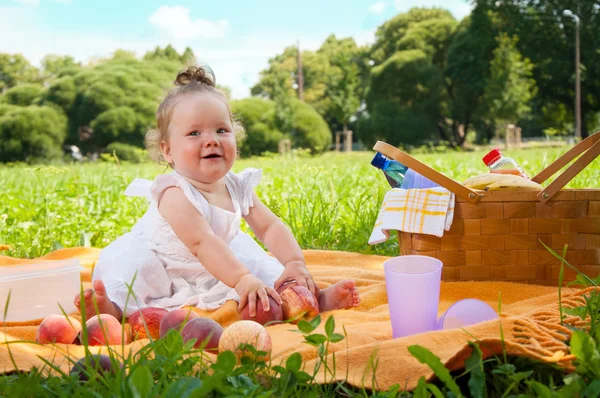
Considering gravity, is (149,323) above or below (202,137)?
below

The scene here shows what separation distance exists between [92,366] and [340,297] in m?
0.91

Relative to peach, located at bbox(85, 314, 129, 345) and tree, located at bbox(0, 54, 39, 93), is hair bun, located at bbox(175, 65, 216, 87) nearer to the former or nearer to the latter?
peach, located at bbox(85, 314, 129, 345)

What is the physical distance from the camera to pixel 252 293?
1777mm

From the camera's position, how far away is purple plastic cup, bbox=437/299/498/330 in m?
1.50

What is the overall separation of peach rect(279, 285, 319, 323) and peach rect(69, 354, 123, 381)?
2.23 feet

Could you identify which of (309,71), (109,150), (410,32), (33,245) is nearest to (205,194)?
(33,245)

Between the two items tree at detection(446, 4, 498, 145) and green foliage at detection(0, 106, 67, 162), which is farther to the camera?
tree at detection(446, 4, 498, 145)

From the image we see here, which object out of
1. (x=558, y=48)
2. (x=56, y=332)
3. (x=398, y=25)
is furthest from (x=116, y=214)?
(x=398, y=25)

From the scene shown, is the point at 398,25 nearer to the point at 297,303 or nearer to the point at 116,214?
the point at 116,214

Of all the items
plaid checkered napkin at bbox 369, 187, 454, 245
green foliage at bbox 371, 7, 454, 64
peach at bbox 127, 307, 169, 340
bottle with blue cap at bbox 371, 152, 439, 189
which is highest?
green foliage at bbox 371, 7, 454, 64

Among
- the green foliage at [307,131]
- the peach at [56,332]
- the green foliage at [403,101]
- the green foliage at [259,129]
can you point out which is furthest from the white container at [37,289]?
the green foliage at [403,101]

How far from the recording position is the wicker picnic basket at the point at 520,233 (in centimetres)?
211

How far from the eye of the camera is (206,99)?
2.13 m

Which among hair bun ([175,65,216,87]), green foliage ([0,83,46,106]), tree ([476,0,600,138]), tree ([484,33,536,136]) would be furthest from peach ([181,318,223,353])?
tree ([476,0,600,138])
